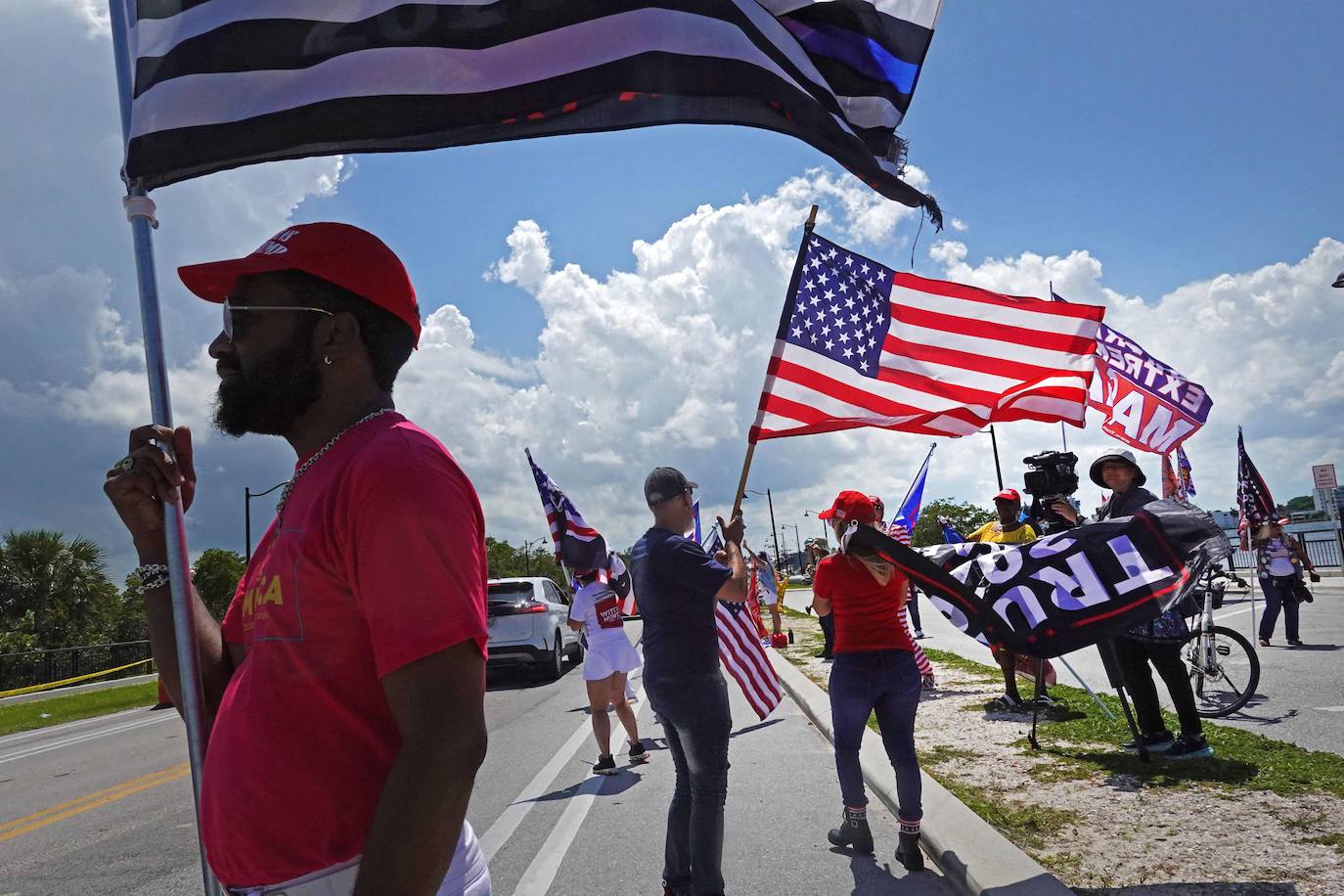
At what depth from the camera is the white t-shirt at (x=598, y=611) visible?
27.9ft

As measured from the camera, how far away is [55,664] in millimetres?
28812

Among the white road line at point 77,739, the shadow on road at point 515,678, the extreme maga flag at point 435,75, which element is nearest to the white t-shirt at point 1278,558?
the shadow on road at point 515,678

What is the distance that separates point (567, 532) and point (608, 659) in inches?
92.4

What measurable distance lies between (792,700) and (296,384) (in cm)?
1093

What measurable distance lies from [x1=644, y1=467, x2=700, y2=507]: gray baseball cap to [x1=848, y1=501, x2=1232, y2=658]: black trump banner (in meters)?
1.21

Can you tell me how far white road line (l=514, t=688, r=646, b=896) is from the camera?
4867 millimetres

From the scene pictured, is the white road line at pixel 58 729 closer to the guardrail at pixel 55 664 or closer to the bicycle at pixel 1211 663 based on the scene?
the guardrail at pixel 55 664

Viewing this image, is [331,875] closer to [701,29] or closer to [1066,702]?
[701,29]

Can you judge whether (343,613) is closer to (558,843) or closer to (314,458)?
(314,458)

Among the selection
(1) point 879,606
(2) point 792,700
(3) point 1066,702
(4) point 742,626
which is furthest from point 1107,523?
(2) point 792,700

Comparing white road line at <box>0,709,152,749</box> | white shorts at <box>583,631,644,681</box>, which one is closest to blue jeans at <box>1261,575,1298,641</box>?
white shorts at <box>583,631,644,681</box>

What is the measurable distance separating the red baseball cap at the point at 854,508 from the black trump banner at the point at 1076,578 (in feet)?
0.36

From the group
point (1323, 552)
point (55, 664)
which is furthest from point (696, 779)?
point (1323, 552)

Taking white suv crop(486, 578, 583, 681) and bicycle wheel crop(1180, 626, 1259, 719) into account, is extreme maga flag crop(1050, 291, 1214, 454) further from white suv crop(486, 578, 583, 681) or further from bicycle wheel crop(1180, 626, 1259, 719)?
white suv crop(486, 578, 583, 681)
